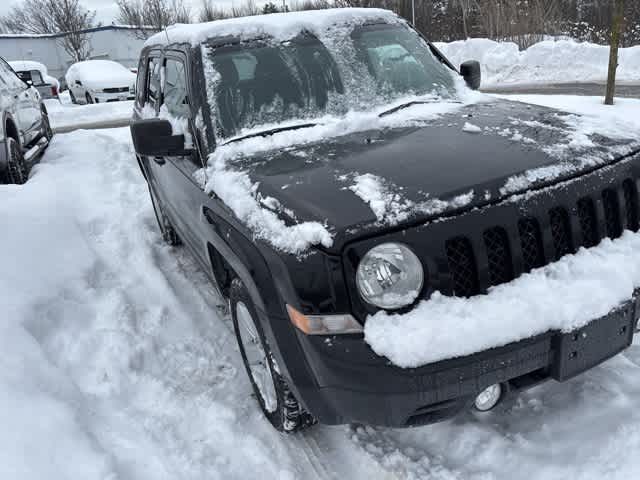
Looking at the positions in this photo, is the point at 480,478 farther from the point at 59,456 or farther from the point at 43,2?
the point at 43,2

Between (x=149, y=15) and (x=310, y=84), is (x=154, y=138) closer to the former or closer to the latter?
(x=310, y=84)

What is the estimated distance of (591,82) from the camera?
557 inches

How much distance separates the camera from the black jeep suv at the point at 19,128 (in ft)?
21.0

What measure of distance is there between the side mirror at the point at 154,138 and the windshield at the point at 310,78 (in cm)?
25

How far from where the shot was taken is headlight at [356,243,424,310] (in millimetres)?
1900

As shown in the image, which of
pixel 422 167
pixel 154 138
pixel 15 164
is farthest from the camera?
pixel 15 164

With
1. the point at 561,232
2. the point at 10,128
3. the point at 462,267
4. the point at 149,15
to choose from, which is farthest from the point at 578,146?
the point at 149,15

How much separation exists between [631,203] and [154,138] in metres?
2.31

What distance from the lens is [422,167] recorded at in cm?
226

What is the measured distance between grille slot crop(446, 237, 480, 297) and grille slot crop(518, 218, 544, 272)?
237mm

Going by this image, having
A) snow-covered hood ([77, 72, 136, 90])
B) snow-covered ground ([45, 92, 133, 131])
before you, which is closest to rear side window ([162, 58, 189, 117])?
snow-covered ground ([45, 92, 133, 131])

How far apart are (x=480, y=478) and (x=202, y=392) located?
59.3 inches

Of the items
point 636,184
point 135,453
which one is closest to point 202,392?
point 135,453

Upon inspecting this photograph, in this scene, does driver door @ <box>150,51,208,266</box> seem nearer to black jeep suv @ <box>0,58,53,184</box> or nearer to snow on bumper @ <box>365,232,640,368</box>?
snow on bumper @ <box>365,232,640,368</box>
